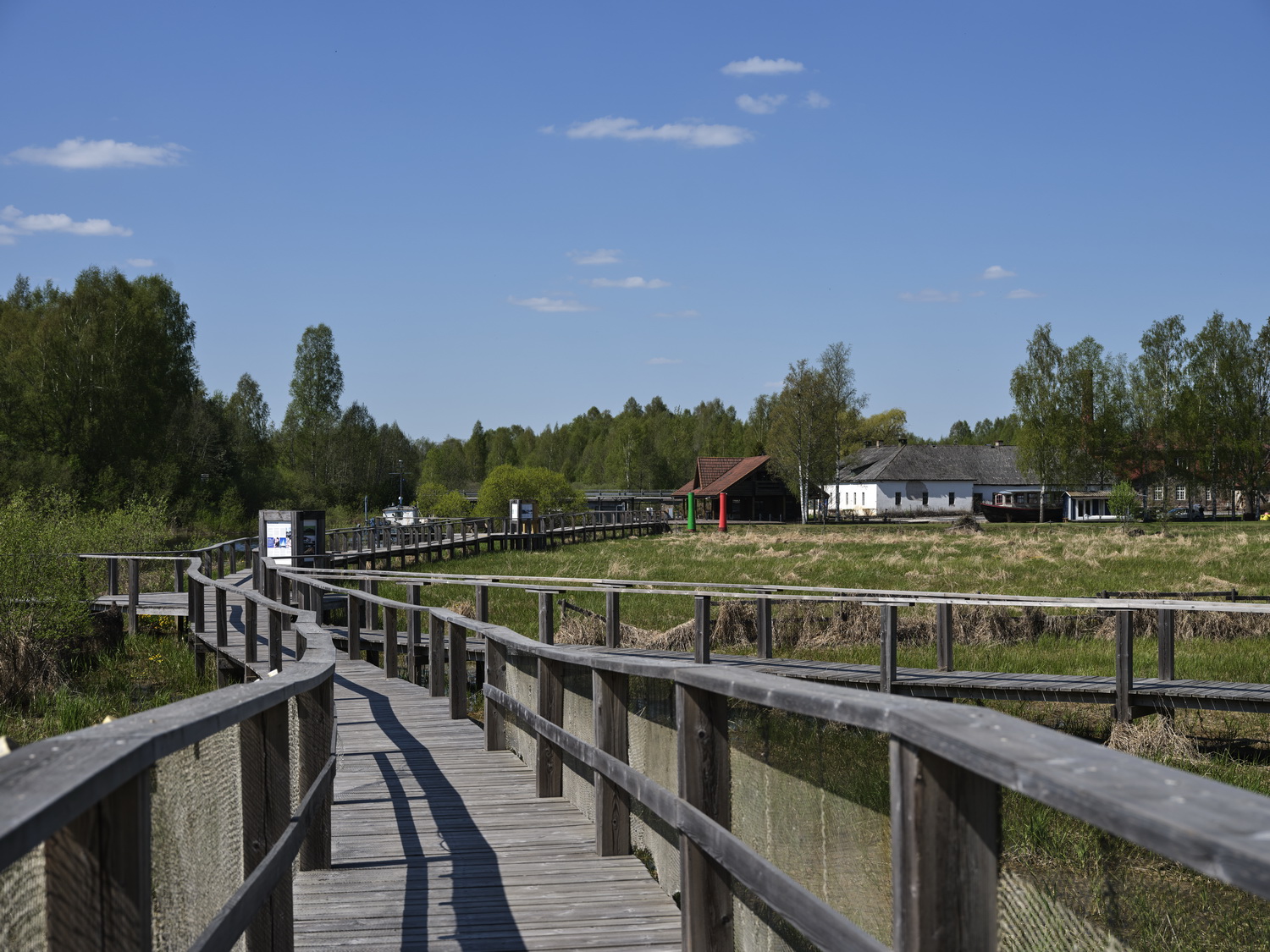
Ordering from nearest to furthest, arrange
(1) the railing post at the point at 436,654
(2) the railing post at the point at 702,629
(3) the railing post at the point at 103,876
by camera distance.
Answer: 1. (3) the railing post at the point at 103,876
2. (1) the railing post at the point at 436,654
3. (2) the railing post at the point at 702,629

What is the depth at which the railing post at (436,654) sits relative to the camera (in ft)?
31.8

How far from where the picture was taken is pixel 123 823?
72.2 inches

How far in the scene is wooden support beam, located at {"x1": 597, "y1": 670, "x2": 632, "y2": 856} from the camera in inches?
194

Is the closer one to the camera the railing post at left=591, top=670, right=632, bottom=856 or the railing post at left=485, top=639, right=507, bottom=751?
the railing post at left=591, top=670, right=632, bottom=856

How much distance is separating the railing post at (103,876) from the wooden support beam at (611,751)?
3.06 meters

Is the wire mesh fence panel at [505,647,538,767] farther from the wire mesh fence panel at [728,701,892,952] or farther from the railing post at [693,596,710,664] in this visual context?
the railing post at [693,596,710,664]

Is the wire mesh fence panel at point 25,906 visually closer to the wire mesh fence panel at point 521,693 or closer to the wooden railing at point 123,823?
the wooden railing at point 123,823

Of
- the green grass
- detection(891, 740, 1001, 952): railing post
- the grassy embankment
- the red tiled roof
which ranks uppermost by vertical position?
the red tiled roof

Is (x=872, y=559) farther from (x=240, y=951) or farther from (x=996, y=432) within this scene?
(x=996, y=432)

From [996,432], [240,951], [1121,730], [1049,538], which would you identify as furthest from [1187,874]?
[996,432]

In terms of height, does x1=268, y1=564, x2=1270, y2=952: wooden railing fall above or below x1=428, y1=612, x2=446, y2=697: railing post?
above

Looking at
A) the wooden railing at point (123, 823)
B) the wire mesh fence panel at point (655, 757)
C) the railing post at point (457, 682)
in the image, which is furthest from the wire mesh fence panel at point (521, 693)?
the wooden railing at point (123, 823)

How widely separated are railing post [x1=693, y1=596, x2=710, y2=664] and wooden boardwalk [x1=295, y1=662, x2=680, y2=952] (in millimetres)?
4211

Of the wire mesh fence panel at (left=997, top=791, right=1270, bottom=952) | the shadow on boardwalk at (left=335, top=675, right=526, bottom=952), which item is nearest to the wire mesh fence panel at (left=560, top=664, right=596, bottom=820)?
the shadow on boardwalk at (left=335, top=675, right=526, bottom=952)
